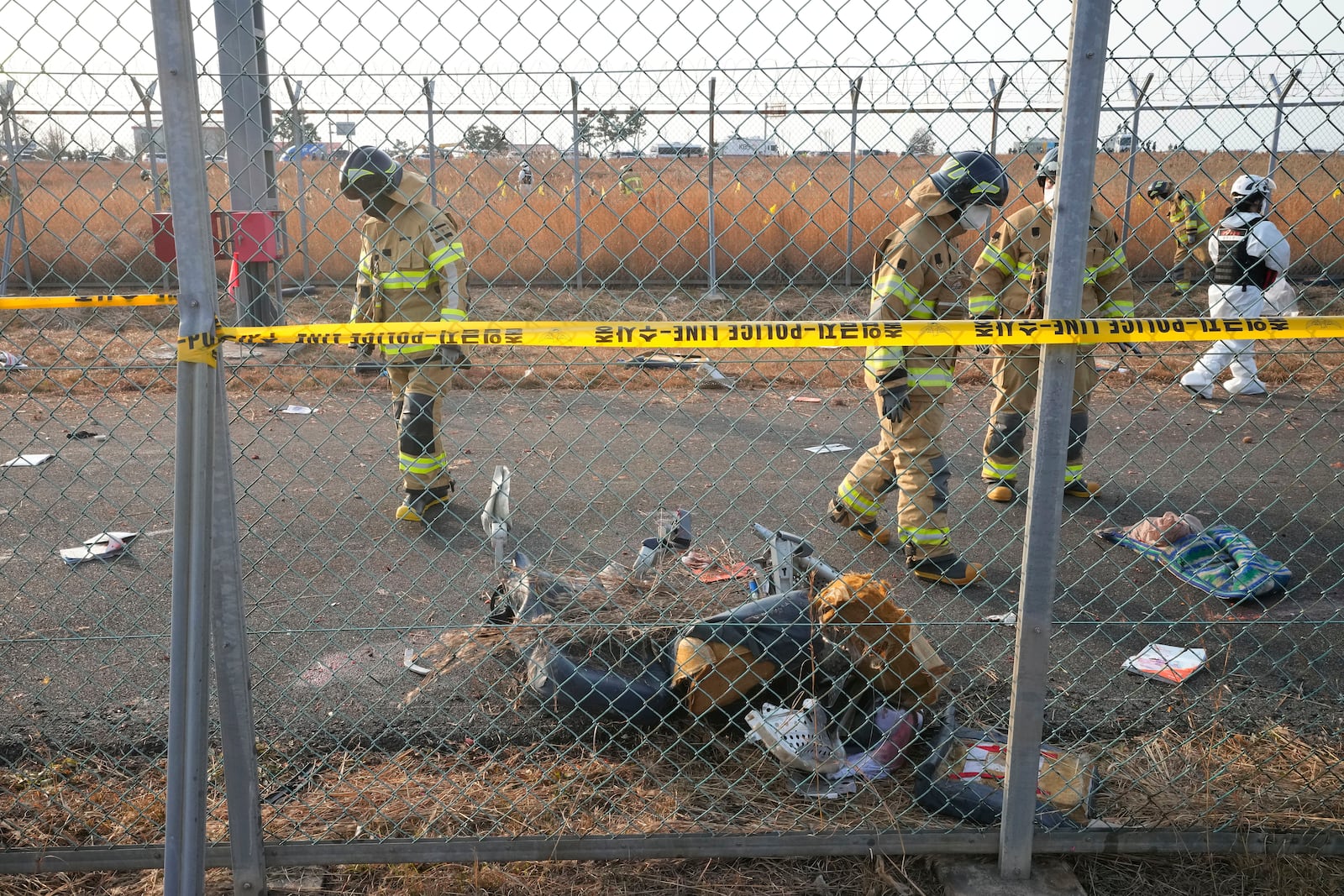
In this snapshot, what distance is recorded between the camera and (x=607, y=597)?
3.61 metres

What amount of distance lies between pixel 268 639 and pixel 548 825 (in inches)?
73.6

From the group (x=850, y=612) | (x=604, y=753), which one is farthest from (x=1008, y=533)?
(x=604, y=753)

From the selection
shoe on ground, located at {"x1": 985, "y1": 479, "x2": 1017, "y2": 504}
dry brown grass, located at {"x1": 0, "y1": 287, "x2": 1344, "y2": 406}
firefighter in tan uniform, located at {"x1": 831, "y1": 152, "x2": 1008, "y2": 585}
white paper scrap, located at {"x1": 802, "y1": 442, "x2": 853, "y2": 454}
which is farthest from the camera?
dry brown grass, located at {"x1": 0, "y1": 287, "x2": 1344, "y2": 406}

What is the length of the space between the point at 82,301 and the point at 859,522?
3.56m

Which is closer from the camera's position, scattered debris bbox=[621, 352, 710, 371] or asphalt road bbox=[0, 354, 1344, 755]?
scattered debris bbox=[621, 352, 710, 371]

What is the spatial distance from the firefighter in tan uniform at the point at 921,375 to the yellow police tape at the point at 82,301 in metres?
3.00

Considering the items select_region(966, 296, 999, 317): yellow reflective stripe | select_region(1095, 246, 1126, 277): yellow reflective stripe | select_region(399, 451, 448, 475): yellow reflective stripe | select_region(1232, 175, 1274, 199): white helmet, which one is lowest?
select_region(399, 451, 448, 475): yellow reflective stripe

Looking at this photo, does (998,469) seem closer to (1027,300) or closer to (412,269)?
(1027,300)

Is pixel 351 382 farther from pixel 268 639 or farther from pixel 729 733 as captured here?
pixel 729 733

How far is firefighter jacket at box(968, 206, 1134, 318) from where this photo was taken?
5.52 m

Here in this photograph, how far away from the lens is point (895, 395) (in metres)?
4.68

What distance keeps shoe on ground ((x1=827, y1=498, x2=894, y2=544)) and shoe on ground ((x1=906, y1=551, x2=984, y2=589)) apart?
27 centimetres

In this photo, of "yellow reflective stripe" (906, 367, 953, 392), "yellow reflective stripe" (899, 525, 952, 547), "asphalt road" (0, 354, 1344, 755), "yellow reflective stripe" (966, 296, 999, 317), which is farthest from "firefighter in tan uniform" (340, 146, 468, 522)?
"yellow reflective stripe" (966, 296, 999, 317)

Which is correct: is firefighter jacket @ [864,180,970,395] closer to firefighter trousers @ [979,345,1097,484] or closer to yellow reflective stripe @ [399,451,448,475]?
firefighter trousers @ [979,345,1097,484]
